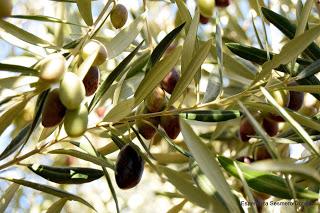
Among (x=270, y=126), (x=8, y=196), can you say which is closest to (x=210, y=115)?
(x=270, y=126)

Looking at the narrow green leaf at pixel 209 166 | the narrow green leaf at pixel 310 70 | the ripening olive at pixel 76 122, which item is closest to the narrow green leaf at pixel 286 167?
the narrow green leaf at pixel 209 166

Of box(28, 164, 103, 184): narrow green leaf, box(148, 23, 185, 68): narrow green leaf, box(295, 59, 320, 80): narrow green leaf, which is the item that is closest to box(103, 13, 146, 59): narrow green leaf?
box(148, 23, 185, 68): narrow green leaf

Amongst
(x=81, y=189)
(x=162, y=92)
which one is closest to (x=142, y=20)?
(x=162, y=92)

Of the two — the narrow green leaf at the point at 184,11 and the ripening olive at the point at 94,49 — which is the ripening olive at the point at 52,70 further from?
the narrow green leaf at the point at 184,11

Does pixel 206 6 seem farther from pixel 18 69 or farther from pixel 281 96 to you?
pixel 18 69

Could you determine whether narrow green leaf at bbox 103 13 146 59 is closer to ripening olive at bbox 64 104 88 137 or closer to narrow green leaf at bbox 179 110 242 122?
narrow green leaf at bbox 179 110 242 122

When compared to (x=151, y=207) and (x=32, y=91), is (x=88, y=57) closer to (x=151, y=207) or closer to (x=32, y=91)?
(x=32, y=91)
